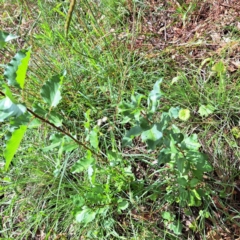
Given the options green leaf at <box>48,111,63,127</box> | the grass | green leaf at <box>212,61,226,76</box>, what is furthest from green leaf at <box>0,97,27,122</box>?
green leaf at <box>212,61,226,76</box>

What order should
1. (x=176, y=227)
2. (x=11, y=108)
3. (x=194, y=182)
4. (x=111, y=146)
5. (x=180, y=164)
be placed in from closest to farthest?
(x=11, y=108) → (x=180, y=164) → (x=194, y=182) → (x=176, y=227) → (x=111, y=146)

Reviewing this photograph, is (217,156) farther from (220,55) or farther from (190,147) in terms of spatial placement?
(220,55)

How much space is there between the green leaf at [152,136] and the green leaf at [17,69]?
0.47 meters

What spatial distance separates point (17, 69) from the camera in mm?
970

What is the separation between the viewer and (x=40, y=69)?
2018mm

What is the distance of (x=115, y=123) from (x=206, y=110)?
492 mm

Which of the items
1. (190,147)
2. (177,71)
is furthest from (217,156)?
(177,71)

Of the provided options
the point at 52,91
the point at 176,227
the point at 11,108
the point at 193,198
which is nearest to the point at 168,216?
the point at 176,227

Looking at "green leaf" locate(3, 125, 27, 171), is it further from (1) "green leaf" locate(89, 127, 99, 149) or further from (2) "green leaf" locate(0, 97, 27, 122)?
(1) "green leaf" locate(89, 127, 99, 149)

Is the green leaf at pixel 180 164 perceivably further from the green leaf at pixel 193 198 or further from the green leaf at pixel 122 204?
the green leaf at pixel 122 204

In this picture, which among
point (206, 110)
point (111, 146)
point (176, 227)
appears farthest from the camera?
point (111, 146)

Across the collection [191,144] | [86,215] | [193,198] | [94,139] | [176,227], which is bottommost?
[176,227]

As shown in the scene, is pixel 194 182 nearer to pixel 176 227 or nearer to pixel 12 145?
pixel 176 227

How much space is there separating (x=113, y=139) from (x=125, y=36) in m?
0.66
